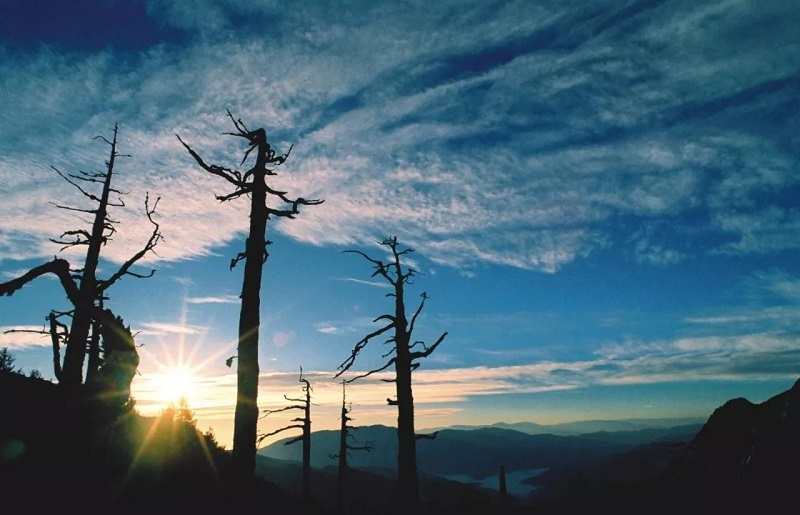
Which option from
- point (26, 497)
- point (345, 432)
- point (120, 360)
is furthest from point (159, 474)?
point (345, 432)

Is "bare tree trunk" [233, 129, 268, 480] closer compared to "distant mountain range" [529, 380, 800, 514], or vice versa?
"bare tree trunk" [233, 129, 268, 480]

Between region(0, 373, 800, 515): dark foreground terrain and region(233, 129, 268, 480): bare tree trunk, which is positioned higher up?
region(233, 129, 268, 480): bare tree trunk

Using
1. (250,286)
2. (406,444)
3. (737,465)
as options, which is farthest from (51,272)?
(737,465)

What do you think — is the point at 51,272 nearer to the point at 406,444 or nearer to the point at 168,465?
the point at 168,465

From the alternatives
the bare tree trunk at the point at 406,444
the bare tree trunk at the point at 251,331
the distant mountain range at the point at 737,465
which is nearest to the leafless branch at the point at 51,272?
the bare tree trunk at the point at 251,331

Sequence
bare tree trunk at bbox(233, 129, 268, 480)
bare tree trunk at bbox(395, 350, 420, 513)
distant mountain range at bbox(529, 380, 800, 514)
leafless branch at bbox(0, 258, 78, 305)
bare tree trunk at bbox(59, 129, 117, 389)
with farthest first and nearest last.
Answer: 1. bare tree trunk at bbox(395, 350, 420, 513)
2. bare tree trunk at bbox(59, 129, 117, 389)
3. distant mountain range at bbox(529, 380, 800, 514)
4. bare tree trunk at bbox(233, 129, 268, 480)
5. leafless branch at bbox(0, 258, 78, 305)

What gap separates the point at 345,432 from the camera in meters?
31.8

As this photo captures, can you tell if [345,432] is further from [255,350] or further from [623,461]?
[623,461]

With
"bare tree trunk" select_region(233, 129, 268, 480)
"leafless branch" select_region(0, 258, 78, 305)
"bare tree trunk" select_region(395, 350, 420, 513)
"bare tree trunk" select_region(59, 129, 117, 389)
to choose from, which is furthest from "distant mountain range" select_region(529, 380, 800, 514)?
"bare tree trunk" select_region(59, 129, 117, 389)

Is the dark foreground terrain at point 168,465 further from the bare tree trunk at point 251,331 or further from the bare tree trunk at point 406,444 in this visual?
the bare tree trunk at point 406,444

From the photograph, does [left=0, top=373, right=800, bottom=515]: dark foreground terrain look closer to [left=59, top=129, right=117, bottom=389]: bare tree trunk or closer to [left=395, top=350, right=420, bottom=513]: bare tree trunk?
[left=59, top=129, right=117, bottom=389]: bare tree trunk

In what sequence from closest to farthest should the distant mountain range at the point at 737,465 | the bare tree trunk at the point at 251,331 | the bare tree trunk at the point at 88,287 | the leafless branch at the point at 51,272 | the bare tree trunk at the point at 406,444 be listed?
the leafless branch at the point at 51,272, the bare tree trunk at the point at 251,331, the distant mountain range at the point at 737,465, the bare tree trunk at the point at 88,287, the bare tree trunk at the point at 406,444

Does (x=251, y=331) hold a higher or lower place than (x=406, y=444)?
higher

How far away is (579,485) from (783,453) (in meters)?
28.9
